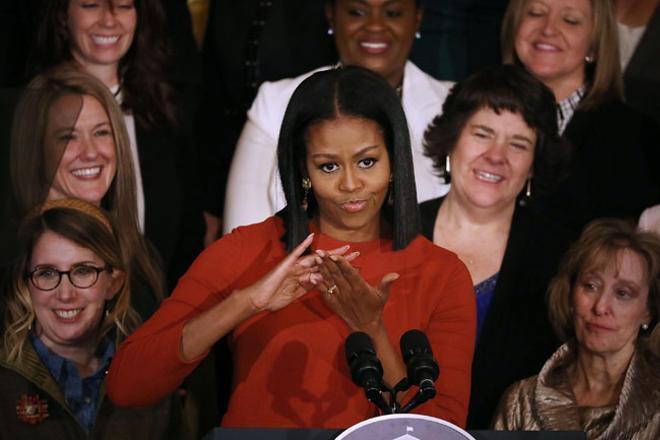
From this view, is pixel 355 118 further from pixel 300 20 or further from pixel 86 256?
pixel 300 20

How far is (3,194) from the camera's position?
3.43 meters

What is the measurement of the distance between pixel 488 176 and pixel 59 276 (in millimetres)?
1157

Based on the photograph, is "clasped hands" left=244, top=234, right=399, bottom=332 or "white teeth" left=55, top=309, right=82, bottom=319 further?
"white teeth" left=55, top=309, right=82, bottom=319

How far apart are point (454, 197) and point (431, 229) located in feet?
0.40

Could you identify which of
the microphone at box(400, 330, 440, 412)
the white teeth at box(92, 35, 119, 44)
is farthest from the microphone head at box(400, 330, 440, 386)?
the white teeth at box(92, 35, 119, 44)

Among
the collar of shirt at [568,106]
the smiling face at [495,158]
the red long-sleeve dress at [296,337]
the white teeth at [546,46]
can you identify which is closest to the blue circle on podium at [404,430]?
the red long-sleeve dress at [296,337]

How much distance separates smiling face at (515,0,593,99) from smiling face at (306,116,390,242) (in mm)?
1258

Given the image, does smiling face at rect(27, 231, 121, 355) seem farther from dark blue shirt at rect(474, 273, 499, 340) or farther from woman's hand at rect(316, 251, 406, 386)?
dark blue shirt at rect(474, 273, 499, 340)

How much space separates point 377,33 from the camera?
3904 mm

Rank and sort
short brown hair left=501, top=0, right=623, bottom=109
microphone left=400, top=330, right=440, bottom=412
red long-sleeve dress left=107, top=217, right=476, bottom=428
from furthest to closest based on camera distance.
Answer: short brown hair left=501, top=0, right=623, bottom=109 → red long-sleeve dress left=107, top=217, right=476, bottom=428 → microphone left=400, top=330, right=440, bottom=412

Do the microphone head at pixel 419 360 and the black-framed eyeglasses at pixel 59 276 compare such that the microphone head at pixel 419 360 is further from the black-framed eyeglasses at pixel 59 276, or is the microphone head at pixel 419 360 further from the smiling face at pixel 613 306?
the black-framed eyeglasses at pixel 59 276

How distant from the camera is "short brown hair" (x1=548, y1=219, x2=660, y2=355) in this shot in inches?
132

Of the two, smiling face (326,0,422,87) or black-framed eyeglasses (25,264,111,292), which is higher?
smiling face (326,0,422,87)

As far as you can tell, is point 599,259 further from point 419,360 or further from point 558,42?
point 419,360
